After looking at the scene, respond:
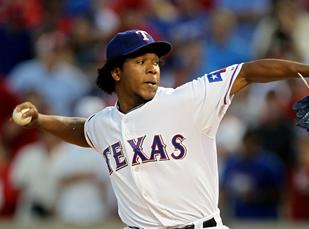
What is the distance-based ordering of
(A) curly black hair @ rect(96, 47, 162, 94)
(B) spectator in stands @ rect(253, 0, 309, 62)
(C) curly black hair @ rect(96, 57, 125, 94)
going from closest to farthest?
(A) curly black hair @ rect(96, 47, 162, 94), (C) curly black hair @ rect(96, 57, 125, 94), (B) spectator in stands @ rect(253, 0, 309, 62)

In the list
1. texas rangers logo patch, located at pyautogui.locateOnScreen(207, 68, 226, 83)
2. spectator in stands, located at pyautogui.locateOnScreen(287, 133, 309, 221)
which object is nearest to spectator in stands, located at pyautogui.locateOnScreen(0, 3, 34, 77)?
spectator in stands, located at pyautogui.locateOnScreen(287, 133, 309, 221)

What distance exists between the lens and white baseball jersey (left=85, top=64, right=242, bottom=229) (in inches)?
207

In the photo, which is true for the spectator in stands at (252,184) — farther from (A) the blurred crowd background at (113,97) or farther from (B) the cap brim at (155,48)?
(B) the cap brim at (155,48)

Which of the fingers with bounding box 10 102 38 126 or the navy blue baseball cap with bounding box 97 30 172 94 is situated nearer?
the navy blue baseball cap with bounding box 97 30 172 94

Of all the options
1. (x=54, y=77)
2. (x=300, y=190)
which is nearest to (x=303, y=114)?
(x=300, y=190)

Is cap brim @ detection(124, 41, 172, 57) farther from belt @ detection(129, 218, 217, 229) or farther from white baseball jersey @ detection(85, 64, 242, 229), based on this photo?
belt @ detection(129, 218, 217, 229)

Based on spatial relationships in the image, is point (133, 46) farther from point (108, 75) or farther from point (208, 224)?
point (208, 224)

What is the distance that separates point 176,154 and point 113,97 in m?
4.63

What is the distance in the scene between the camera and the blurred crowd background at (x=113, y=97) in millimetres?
8812

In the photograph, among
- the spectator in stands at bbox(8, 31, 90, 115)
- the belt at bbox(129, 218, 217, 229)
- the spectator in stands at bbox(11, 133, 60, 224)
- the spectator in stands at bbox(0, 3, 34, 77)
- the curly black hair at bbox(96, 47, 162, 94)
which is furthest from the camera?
the spectator in stands at bbox(0, 3, 34, 77)

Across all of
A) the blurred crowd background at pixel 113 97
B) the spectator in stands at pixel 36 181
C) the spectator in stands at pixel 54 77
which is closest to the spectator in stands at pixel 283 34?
the blurred crowd background at pixel 113 97

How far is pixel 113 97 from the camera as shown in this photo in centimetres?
990

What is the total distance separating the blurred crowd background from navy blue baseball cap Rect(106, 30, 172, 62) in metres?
3.49

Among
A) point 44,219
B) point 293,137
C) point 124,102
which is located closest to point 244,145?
point 293,137
